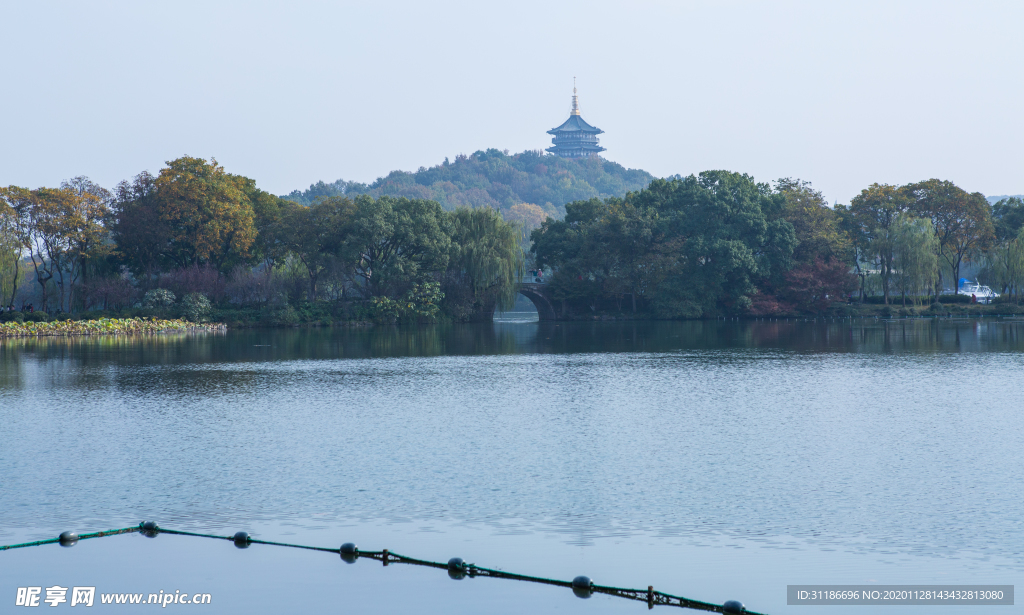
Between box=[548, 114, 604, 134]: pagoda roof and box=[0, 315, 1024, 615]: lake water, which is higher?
box=[548, 114, 604, 134]: pagoda roof

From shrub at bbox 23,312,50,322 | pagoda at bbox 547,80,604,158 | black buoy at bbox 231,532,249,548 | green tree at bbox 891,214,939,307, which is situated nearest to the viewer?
black buoy at bbox 231,532,249,548

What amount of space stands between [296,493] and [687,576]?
4933 mm

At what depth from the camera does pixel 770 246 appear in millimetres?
59531

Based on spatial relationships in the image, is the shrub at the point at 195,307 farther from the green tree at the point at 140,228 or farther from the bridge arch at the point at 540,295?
the bridge arch at the point at 540,295

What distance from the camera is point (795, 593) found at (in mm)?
7461

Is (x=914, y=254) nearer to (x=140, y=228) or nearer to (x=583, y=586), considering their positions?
(x=140, y=228)

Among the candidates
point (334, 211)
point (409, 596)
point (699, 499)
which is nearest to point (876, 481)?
point (699, 499)

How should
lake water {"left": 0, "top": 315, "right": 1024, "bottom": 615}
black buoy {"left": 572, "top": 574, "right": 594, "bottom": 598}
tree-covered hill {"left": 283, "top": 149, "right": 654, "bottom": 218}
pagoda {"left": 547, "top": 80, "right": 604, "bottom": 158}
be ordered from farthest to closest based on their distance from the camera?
pagoda {"left": 547, "top": 80, "right": 604, "bottom": 158} → tree-covered hill {"left": 283, "top": 149, "right": 654, "bottom": 218} → lake water {"left": 0, "top": 315, "right": 1024, "bottom": 615} → black buoy {"left": 572, "top": 574, "right": 594, "bottom": 598}

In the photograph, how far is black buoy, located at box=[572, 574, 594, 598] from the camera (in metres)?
7.34

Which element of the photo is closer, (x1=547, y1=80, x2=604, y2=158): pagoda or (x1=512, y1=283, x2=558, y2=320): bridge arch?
(x1=512, y1=283, x2=558, y2=320): bridge arch

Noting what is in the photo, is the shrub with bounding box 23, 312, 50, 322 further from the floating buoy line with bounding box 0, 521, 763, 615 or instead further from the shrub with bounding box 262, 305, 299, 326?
the floating buoy line with bounding box 0, 521, 763, 615

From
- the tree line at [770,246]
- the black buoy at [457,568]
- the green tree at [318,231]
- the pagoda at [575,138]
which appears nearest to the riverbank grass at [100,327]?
the green tree at [318,231]

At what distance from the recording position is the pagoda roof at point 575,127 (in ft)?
576

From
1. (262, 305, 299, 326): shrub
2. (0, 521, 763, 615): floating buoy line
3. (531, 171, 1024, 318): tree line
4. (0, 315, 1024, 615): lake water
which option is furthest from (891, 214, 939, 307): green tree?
(0, 521, 763, 615): floating buoy line
